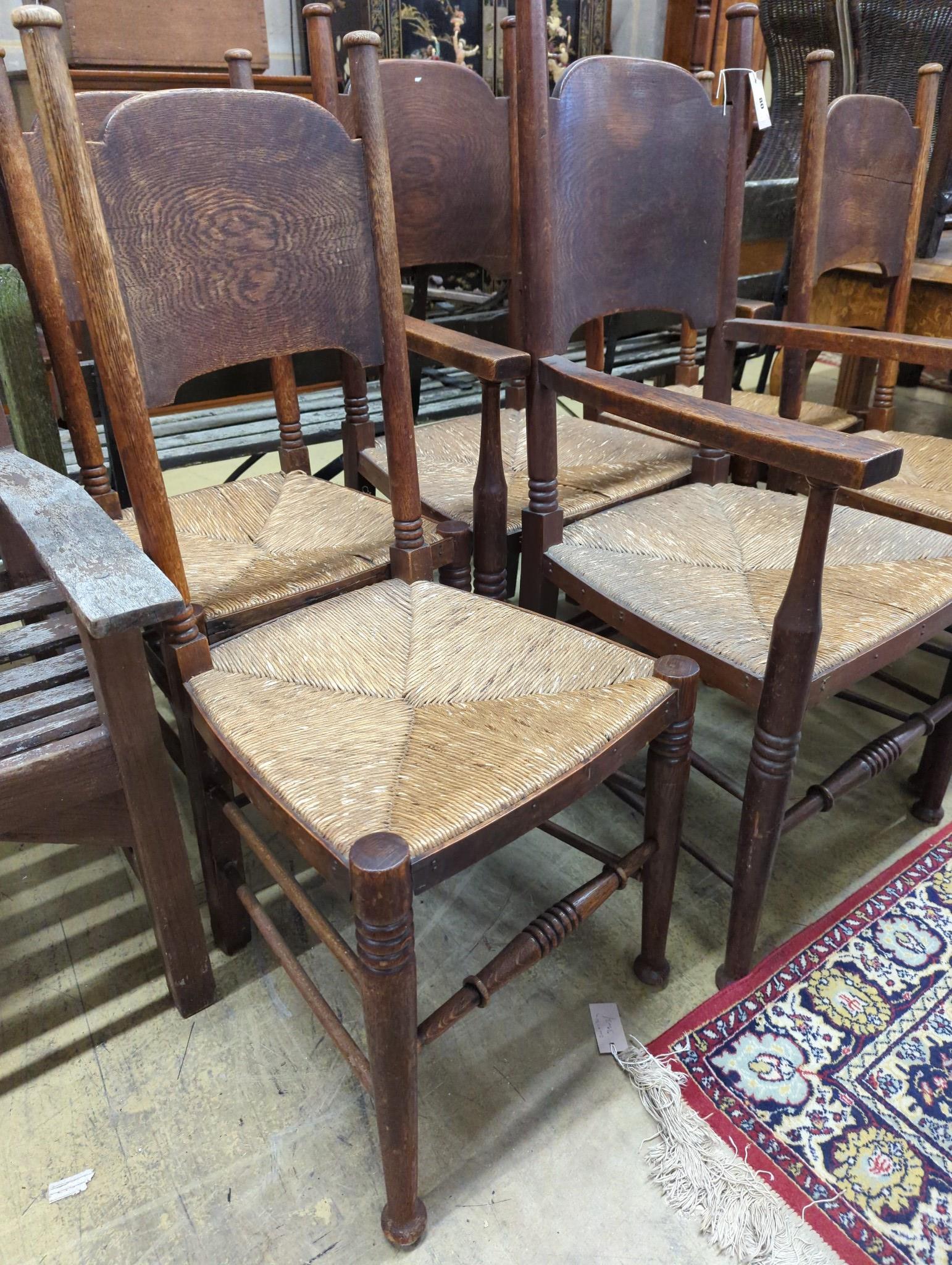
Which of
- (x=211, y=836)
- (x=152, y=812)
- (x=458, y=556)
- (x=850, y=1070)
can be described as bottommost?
(x=850, y=1070)

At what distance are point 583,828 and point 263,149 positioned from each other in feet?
3.68

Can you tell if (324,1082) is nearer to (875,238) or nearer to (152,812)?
(152,812)

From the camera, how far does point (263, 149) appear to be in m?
0.98

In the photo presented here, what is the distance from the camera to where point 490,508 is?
52.6 inches

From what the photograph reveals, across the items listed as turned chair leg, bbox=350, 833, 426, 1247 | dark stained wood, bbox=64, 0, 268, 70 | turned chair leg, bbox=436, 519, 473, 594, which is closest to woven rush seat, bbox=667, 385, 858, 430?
turned chair leg, bbox=436, 519, 473, 594

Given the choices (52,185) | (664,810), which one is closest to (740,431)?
(664,810)

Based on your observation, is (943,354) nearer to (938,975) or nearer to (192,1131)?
(938,975)

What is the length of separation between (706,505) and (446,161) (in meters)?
0.84

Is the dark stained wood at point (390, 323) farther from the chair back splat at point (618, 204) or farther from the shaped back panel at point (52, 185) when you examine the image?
the shaped back panel at point (52, 185)

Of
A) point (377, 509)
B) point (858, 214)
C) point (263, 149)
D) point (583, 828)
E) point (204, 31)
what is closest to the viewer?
point (263, 149)

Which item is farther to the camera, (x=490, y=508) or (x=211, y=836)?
(x=490, y=508)

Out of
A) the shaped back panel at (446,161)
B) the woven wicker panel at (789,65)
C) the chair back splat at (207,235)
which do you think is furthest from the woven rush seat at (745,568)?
the woven wicker panel at (789,65)

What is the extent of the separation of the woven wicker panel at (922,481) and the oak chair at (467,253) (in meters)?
0.35

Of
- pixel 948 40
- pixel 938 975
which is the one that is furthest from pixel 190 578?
pixel 948 40
